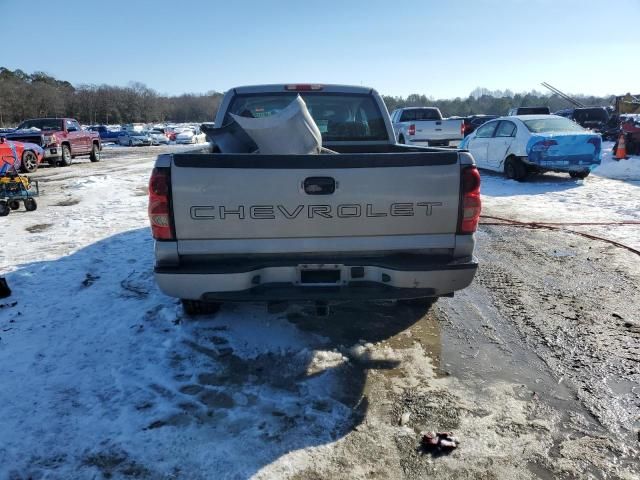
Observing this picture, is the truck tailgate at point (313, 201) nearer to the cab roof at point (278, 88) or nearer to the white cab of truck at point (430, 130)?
the cab roof at point (278, 88)

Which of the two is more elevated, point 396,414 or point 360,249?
point 360,249

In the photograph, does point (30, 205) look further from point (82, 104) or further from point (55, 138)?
point (82, 104)

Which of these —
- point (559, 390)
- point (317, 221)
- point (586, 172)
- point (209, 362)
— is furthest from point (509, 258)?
point (586, 172)

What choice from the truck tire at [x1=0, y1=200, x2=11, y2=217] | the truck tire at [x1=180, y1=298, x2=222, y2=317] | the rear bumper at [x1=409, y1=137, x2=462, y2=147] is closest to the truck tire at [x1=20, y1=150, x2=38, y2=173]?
the truck tire at [x1=0, y1=200, x2=11, y2=217]

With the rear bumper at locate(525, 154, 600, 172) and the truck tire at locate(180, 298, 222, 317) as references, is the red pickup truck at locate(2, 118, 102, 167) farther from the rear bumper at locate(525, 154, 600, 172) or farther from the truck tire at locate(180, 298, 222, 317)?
the rear bumper at locate(525, 154, 600, 172)

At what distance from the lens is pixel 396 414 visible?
9.46 feet

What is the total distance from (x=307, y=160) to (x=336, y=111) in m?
2.36

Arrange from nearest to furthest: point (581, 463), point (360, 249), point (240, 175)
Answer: point (581, 463) → point (240, 175) → point (360, 249)

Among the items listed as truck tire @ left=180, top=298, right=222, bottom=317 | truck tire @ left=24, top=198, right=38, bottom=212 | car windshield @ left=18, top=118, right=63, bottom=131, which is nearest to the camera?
truck tire @ left=180, top=298, right=222, bottom=317

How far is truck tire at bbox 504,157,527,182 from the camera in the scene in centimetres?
1187

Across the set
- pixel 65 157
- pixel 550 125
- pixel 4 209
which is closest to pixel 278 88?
pixel 4 209

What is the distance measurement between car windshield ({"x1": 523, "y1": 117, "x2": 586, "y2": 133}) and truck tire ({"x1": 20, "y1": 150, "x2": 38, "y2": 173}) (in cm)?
1519

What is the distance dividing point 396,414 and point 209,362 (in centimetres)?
142

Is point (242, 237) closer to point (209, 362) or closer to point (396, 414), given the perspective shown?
point (209, 362)
